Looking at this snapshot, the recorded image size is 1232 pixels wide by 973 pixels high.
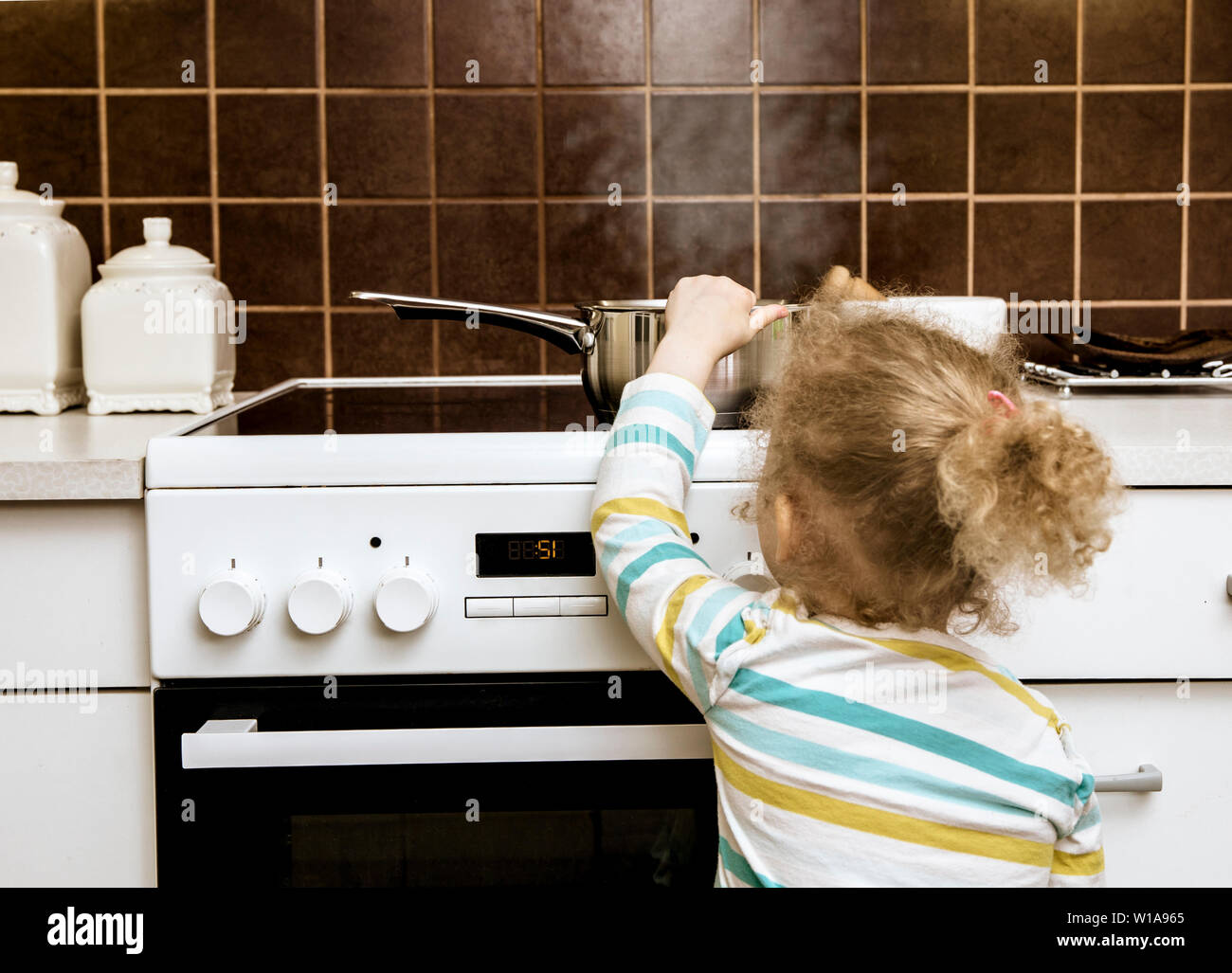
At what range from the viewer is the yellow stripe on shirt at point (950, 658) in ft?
2.63

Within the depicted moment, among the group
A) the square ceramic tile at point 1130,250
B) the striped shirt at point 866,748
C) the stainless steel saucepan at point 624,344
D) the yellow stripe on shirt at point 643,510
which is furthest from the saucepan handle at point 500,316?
the square ceramic tile at point 1130,250

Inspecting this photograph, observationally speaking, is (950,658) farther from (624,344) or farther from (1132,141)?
(1132,141)

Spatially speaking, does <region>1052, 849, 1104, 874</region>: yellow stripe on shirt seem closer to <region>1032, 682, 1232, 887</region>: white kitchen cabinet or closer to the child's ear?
<region>1032, 682, 1232, 887</region>: white kitchen cabinet

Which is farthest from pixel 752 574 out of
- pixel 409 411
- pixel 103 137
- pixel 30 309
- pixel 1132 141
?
pixel 103 137

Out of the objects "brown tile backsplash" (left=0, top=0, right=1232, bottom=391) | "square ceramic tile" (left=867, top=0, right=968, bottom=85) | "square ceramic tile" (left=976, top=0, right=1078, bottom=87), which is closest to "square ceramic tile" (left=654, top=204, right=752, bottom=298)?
"brown tile backsplash" (left=0, top=0, right=1232, bottom=391)

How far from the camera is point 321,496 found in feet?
3.21

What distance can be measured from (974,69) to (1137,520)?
855 millimetres

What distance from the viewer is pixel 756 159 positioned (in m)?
1.64

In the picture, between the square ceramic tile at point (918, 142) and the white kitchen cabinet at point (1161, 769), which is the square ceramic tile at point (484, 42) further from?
the white kitchen cabinet at point (1161, 769)

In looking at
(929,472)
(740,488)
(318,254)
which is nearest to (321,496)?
(740,488)

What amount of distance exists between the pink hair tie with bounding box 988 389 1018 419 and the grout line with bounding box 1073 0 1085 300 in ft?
3.27

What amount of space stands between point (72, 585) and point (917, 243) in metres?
1.13

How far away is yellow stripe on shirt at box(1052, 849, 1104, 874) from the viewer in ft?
2.87

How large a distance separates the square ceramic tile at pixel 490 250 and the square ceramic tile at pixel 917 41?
497 mm
